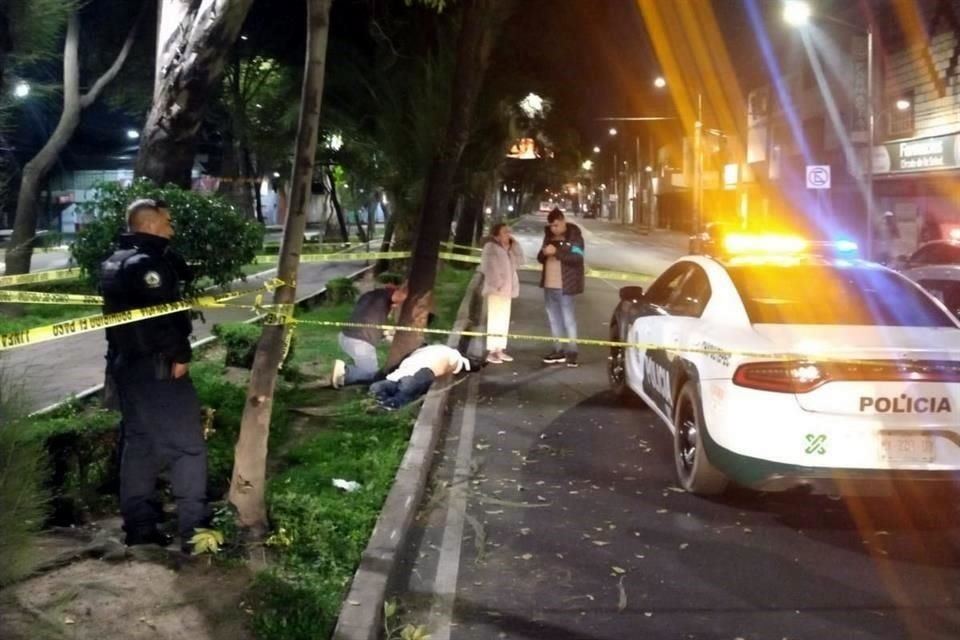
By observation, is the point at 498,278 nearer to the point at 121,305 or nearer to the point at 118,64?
the point at 121,305

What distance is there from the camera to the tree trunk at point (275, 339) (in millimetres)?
5543

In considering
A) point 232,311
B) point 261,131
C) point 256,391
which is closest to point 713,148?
point 261,131

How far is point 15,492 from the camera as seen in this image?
12.7 feet

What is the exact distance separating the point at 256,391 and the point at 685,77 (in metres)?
51.7

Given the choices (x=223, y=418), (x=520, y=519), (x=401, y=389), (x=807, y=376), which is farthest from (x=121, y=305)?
(x=401, y=389)

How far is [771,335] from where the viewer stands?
6.28 meters

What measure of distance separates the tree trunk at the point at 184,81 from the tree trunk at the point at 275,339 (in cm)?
278

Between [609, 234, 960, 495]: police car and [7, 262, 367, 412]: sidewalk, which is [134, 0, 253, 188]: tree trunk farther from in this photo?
[609, 234, 960, 495]: police car

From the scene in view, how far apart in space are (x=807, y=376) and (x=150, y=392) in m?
3.41

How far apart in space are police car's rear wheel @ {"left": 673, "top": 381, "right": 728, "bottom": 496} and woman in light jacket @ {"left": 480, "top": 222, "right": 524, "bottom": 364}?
15.9 ft

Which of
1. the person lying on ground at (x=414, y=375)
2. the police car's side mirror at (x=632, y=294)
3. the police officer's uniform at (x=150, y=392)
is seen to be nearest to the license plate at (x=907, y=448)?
the police car's side mirror at (x=632, y=294)

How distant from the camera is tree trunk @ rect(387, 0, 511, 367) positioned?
10828 millimetres

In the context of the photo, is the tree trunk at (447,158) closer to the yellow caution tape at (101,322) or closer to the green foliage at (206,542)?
the yellow caution tape at (101,322)

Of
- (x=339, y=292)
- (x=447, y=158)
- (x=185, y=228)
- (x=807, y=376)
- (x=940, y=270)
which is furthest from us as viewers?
(x=339, y=292)
